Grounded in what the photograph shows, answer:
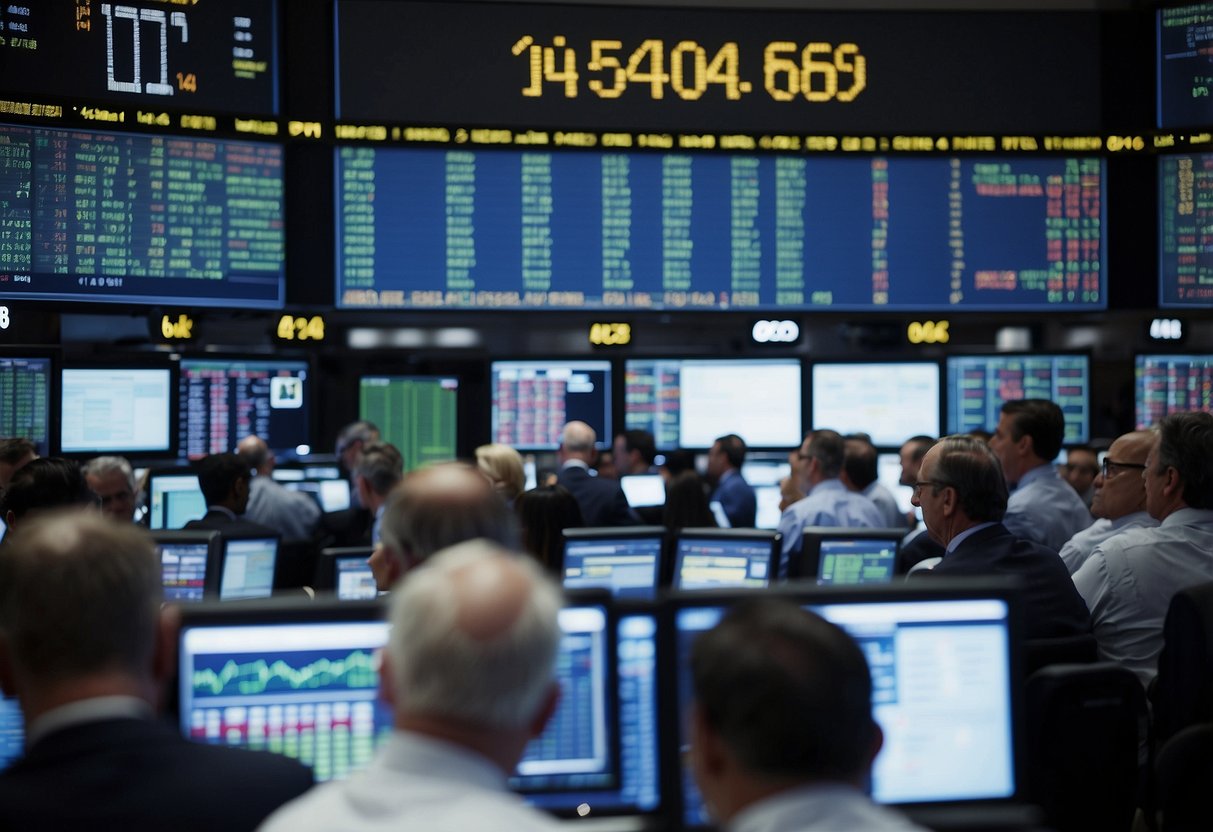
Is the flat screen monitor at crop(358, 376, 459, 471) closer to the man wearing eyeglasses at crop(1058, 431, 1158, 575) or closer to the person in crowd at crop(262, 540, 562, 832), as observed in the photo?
the man wearing eyeglasses at crop(1058, 431, 1158, 575)

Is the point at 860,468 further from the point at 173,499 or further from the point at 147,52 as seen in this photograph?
the point at 147,52

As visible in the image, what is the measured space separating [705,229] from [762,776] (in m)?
5.90

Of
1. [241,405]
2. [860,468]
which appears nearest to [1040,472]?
[860,468]

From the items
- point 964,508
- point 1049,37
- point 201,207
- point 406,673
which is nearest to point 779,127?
point 1049,37

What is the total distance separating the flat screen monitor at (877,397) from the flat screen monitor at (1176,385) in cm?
107

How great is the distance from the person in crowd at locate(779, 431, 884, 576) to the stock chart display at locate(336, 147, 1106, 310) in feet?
4.23

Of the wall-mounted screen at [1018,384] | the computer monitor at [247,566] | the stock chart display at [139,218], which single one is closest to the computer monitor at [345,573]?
the computer monitor at [247,566]

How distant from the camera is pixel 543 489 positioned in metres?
4.72

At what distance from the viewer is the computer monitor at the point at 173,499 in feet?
21.7

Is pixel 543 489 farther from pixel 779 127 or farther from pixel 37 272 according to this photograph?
pixel 779 127

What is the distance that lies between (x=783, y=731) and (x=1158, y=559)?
8.45ft

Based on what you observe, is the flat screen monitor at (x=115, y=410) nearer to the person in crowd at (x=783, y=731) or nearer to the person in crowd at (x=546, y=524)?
the person in crowd at (x=546, y=524)

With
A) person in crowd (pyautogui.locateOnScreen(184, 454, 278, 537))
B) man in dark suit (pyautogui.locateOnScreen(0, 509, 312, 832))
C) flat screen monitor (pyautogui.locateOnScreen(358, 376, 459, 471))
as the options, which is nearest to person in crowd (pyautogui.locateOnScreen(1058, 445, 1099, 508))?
flat screen monitor (pyautogui.locateOnScreen(358, 376, 459, 471))

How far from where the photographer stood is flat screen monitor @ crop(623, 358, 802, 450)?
25.3 ft
